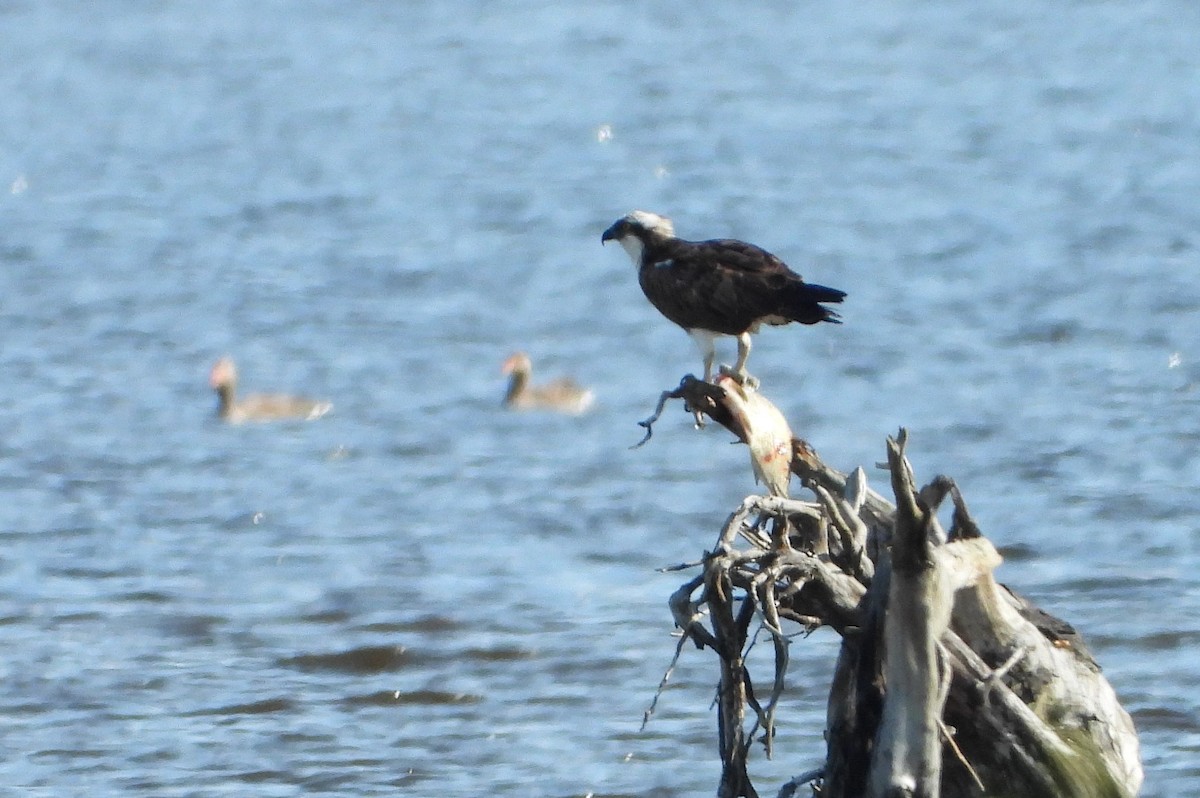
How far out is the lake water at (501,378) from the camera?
32.0ft

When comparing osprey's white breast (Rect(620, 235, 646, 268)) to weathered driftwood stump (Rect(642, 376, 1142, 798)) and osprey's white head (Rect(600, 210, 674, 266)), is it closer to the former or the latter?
osprey's white head (Rect(600, 210, 674, 266))

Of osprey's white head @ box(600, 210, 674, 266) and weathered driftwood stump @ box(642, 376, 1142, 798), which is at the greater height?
osprey's white head @ box(600, 210, 674, 266)

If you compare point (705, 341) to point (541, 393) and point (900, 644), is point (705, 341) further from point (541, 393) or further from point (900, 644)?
point (541, 393)

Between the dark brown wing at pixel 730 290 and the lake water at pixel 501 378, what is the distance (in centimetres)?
209

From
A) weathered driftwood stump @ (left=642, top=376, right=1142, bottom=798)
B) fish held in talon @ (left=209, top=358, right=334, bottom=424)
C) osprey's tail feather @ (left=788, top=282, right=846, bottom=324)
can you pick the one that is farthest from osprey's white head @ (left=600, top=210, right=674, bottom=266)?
fish held in talon @ (left=209, top=358, right=334, bottom=424)

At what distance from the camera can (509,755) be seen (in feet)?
29.8

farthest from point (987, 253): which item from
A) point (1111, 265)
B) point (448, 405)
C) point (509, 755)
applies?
point (509, 755)

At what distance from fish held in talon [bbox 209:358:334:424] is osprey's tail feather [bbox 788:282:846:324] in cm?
851

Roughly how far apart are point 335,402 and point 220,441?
3.47 ft

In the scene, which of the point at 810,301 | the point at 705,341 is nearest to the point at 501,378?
the point at 705,341

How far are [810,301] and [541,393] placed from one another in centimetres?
774

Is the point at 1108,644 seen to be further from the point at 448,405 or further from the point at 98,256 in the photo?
the point at 98,256

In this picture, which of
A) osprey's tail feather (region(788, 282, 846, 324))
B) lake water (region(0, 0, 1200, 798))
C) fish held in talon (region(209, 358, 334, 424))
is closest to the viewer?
osprey's tail feather (region(788, 282, 846, 324))

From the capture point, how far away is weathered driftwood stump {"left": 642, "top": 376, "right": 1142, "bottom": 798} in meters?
5.74
